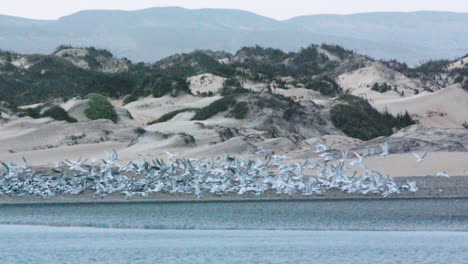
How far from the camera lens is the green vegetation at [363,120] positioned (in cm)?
4106

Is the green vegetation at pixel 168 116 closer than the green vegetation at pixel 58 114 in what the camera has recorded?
No

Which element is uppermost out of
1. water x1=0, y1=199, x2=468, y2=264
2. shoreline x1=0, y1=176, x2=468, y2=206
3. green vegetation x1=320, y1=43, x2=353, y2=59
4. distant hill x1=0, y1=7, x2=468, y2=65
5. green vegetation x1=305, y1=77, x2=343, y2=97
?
water x1=0, y1=199, x2=468, y2=264

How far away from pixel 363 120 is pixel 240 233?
23.2 metres

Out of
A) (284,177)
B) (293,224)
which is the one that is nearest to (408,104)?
(284,177)

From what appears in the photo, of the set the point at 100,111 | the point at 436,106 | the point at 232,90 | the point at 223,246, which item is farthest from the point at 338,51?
the point at 223,246

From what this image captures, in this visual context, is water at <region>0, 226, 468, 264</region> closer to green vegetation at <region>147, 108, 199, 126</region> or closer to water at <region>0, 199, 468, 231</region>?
water at <region>0, 199, 468, 231</region>

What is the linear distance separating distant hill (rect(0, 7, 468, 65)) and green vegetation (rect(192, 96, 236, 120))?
87.6 metres

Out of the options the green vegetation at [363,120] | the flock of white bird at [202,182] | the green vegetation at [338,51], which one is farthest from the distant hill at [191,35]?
the flock of white bird at [202,182]

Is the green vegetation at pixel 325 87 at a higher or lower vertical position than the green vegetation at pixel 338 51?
higher

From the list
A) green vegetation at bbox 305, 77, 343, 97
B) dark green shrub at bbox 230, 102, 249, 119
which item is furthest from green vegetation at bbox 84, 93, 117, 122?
green vegetation at bbox 305, 77, 343, 97

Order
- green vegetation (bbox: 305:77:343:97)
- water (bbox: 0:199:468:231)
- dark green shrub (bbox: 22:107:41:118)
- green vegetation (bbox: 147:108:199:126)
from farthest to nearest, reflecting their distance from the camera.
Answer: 1. green vegetation (bbox: 305:77:343:97)
2. green vegetation (bbox: 147:108:199:126)
3. dark green shrub (bbox: 22:107:41:118)
4. water (bbox: 0:199:468:231)

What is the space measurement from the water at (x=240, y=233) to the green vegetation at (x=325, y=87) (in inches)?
1182

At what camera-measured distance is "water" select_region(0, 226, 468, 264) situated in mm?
16812

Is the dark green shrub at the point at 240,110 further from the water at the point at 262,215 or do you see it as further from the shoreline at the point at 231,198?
the water at the point at 262,215
